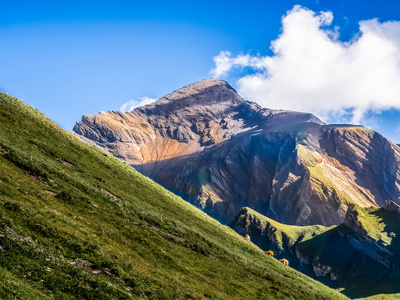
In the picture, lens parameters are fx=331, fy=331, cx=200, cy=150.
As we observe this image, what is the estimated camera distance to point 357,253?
164125 mm

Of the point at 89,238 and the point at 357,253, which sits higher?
the point at 357,253

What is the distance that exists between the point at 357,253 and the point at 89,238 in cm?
16905

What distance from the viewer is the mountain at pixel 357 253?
14412 centimetres

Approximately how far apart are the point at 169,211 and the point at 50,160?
2114cm

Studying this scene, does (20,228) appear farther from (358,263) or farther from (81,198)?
(358,263)

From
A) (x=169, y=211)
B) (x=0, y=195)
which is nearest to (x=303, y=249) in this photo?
(x=169, y=211)

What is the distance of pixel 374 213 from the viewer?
174m

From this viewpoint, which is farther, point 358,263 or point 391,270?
point 358,263

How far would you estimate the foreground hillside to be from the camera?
1981 centimetres

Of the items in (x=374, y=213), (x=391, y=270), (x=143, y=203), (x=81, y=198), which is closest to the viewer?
(x=81, y=198)

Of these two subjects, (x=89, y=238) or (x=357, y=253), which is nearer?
(x=89, y=238)

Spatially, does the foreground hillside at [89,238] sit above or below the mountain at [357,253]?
below

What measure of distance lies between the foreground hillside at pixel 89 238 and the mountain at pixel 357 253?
112m

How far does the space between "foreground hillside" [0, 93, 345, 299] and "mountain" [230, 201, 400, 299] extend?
111772mm
